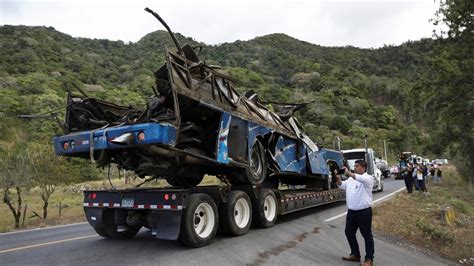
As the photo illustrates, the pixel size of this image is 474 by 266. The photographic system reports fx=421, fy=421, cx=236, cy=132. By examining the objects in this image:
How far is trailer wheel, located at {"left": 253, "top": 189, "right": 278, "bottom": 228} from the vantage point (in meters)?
9.37

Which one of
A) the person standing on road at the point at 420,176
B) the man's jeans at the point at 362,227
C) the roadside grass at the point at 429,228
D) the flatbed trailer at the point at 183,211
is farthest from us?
the person standing on road at the point at 420,176

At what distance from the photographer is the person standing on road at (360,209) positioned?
6488 mm

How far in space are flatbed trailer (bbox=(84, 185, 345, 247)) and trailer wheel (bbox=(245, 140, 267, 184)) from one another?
23 centimetres

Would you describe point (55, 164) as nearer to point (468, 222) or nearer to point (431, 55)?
point (468, 222)

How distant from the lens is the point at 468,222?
38.2ft

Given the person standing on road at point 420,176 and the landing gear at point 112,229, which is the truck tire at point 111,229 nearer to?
the landing gear at point 112,229

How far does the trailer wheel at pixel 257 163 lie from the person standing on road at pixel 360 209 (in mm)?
2916

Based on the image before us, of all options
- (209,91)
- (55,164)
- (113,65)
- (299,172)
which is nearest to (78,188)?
(55,164)

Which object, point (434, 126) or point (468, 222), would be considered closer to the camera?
point (468, 222)

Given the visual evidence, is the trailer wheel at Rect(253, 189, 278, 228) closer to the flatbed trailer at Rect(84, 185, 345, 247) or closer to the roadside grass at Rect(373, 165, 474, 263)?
the flatbed trailer at Rect(84, 185, 345, 247)

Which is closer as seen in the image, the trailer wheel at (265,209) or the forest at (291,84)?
the trailer wheel at (265,209)

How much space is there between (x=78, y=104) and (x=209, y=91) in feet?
8.46

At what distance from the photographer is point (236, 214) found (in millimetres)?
8727

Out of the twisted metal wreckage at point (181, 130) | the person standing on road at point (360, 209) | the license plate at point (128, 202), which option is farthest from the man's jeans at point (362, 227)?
the license plate at point (128, 202)
